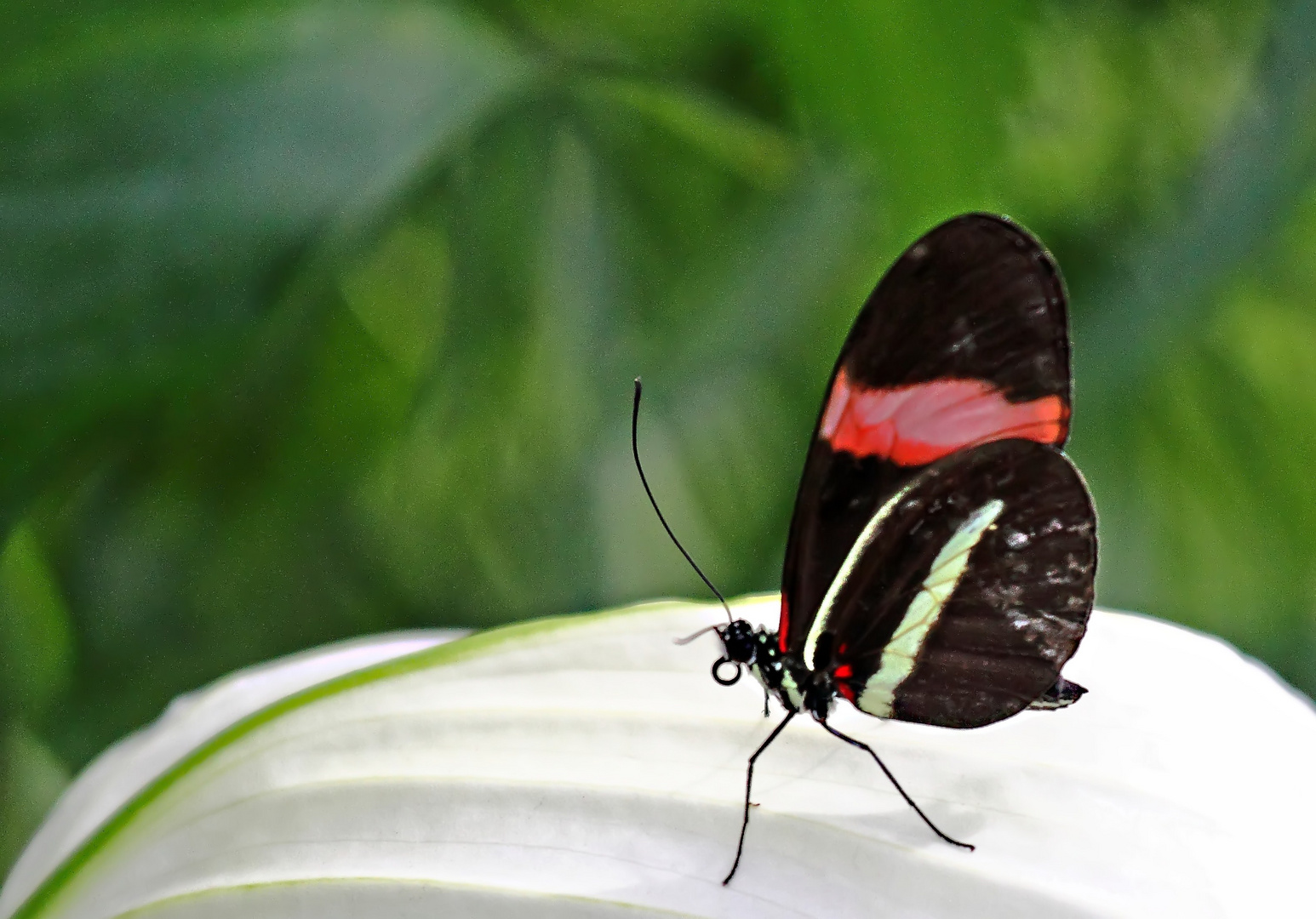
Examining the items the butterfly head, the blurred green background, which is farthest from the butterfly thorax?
the blurred green background

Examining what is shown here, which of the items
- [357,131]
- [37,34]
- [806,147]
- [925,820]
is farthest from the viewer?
[806,147]

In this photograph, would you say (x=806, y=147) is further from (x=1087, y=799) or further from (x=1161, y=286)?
(x=1087, y=799)

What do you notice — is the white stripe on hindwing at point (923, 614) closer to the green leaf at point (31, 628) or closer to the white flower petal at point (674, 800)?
the white flower petal at point (674, 800)

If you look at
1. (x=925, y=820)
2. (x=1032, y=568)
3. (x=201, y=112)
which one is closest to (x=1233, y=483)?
(x=1032, y=568)

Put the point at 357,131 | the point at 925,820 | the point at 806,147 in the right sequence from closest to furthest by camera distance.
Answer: the point at 925,820, the point at 357,131, the point at 806,147

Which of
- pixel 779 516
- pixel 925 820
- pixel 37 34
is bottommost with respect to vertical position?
pixel 779 516

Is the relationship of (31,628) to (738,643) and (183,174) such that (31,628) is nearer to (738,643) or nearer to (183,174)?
(183,174)
